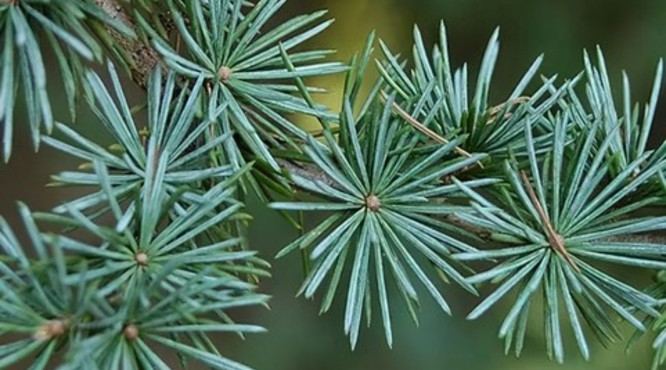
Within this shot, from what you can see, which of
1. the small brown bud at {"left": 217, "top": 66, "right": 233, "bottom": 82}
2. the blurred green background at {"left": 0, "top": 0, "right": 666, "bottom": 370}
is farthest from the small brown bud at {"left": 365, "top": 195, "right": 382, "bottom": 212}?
the blurred green background at {"left": 0, "top": 0, "right": 666, "bottom": 370}

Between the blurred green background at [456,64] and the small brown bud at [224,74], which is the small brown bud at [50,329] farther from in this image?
the blurred green background at [456,64]

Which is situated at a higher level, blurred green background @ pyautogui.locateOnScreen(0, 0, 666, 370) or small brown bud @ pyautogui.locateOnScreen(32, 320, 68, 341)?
blurred green background @ pyautogui.locateOnScreen(0, 0, 666, 370)

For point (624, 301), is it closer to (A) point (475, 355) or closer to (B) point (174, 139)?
(B) point (174, 139)

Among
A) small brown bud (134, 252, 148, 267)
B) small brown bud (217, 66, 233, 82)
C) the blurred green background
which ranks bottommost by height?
small brown bud (134, 252, 148, 267)

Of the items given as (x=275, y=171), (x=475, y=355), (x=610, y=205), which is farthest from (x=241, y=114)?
(x=475, y=355)

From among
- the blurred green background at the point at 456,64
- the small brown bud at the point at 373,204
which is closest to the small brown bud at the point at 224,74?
the small brown bud at the point at 373,204

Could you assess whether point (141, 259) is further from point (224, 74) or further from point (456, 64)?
point (456, 64)

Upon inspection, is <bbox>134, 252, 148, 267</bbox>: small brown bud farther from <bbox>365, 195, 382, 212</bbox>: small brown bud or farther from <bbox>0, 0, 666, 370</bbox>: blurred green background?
<bbox>0, 0, 666, 370</bbox>: blurred green background

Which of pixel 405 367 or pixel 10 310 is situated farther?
pixel 405 367

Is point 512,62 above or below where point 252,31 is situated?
above
